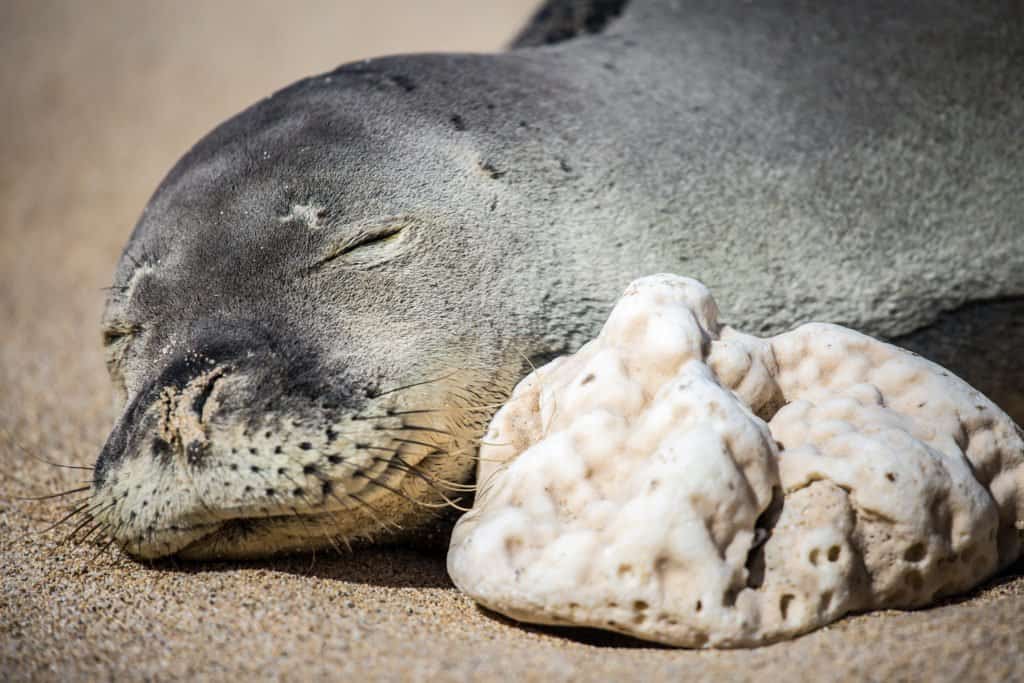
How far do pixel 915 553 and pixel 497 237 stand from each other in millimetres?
1096

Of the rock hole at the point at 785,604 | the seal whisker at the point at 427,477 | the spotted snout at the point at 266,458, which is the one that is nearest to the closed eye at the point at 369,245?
the spotted snout at the point at 266,458

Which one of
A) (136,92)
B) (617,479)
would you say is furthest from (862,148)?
(136,92)

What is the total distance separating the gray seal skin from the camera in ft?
6.54

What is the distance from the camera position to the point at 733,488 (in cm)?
170

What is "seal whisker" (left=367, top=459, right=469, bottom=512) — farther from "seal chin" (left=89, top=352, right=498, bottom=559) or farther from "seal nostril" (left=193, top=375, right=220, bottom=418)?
"seal nostril" (left=193, top=375, right=220, bottom=418)

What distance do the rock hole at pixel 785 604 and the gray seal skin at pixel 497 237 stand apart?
29.2 inches

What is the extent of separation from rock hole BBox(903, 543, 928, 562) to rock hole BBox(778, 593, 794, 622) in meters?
0.24

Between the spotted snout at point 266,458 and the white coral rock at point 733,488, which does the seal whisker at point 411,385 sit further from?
the white coral rock at point 733,488

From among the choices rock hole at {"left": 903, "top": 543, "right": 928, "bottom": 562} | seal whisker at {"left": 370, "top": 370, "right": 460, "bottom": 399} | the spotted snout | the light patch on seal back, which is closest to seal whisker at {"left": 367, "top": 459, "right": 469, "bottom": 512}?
the spotted snout

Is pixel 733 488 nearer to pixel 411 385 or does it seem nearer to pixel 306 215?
pixel 411 385

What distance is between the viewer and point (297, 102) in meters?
2.49

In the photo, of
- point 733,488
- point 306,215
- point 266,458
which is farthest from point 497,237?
point 733,488

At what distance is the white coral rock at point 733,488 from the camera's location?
65.9 inches

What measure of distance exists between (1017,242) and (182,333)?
6.98 ft
